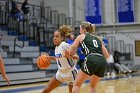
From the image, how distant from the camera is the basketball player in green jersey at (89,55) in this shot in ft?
20.1

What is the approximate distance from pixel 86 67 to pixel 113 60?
14.7 metres

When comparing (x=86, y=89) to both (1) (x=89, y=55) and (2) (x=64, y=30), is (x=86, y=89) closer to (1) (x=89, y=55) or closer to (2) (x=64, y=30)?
(2) (x=64, y=30)

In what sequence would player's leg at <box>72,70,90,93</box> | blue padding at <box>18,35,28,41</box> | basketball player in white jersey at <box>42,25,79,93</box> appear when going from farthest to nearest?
blue padding at <box>18,35,28,41</box> → basketball player in white jersey at <box>42,25,79,93</box> → player's leg at <box>72,70,90,93</box>

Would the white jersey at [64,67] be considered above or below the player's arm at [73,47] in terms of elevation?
below

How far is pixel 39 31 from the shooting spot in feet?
67.8

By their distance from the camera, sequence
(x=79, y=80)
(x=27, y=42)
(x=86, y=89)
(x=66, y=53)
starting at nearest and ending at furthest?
(x=79, y=80) → (x=66, y=53) → (x=86, y=89) → (x=27, y=42)

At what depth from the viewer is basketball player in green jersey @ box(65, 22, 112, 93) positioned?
612 centimetres

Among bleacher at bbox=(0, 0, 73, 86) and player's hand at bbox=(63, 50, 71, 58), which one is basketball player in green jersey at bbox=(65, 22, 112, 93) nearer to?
player's hand at bbox=(63, 50, 71, 58)

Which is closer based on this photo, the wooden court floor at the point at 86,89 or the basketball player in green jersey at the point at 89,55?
the basketball player in green jersey at the point at 89,55

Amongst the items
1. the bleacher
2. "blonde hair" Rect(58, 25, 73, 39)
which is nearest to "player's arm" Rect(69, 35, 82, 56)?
"blonde hair" Rect(58, 25, 73, 39)

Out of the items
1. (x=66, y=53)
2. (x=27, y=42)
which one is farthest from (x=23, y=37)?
(x=66, y=53)

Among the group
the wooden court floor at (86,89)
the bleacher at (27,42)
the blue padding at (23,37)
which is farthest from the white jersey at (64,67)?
the blue padding at (23,37)

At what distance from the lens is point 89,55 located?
6.23m

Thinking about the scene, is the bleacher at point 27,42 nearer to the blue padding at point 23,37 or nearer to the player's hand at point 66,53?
the blue padding at point 23,37
